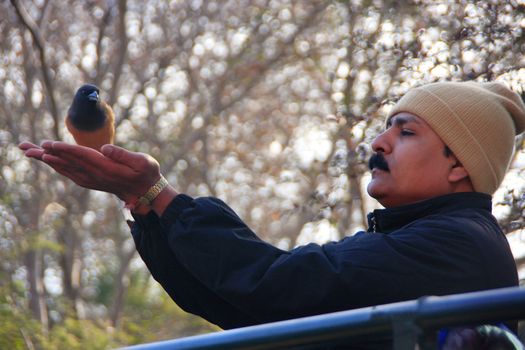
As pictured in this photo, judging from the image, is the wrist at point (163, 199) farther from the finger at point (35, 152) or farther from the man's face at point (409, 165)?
the man's face at point (409, 165)

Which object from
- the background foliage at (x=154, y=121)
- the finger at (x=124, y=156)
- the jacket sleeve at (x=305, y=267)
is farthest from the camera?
the background foliage at (x=154, y=121)

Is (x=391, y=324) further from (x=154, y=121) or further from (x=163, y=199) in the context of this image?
(x=154, y=121)

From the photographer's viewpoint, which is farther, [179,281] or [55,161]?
[179,281]

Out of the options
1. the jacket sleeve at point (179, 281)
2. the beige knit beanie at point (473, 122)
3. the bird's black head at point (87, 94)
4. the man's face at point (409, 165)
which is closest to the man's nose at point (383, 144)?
the man's face at point (409, 165)

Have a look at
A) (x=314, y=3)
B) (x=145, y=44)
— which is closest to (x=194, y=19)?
(x=145, y=44)

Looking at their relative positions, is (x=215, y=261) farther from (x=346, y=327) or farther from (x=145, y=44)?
(x=145, y=44)

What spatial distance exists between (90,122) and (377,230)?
5.61 ft

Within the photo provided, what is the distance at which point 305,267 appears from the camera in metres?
2.18

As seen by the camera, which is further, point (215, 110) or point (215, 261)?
point (215, 110)

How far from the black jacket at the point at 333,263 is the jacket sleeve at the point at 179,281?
20 cm

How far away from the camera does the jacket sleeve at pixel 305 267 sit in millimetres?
2170

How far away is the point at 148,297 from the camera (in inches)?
537

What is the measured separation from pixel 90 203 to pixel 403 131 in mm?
10654

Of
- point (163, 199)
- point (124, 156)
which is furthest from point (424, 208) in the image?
point (124, 156)
